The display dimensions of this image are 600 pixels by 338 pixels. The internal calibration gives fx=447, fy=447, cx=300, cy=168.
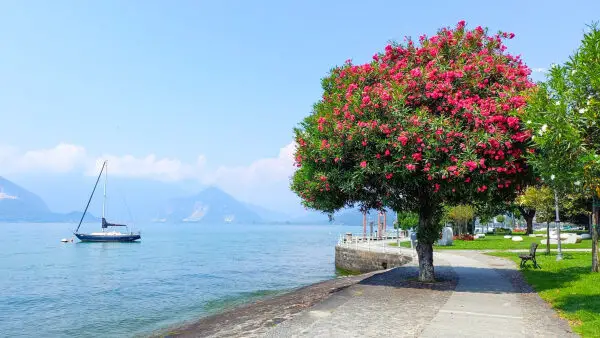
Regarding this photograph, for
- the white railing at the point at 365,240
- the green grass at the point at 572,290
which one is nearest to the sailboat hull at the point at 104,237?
the white railing at the point at 365,240

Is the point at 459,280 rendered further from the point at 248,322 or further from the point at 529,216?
the point at 529,216

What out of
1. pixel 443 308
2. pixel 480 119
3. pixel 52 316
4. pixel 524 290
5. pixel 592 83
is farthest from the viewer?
pixel 52 316

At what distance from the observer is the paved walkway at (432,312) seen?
405 inches

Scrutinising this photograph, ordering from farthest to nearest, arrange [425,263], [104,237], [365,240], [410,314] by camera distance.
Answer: [104,237], [365,240], [425,263], [410,314]

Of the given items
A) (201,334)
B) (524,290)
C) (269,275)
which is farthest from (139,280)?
(524,290)

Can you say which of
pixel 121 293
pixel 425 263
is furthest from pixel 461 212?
pixel 121 293

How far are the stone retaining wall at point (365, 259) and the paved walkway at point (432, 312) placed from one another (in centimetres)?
1458

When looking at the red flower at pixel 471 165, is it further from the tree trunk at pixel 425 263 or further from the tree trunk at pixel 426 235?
the tree trunk at pixel 425 263

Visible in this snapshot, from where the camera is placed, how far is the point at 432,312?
12242mm

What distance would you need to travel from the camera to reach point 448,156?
14.2 m

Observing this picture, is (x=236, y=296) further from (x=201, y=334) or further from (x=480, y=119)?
(x=480, y=119)

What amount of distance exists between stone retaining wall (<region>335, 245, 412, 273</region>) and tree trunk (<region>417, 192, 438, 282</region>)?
505 inches

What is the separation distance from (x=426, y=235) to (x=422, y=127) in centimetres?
567

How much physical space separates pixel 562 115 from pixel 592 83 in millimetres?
857
